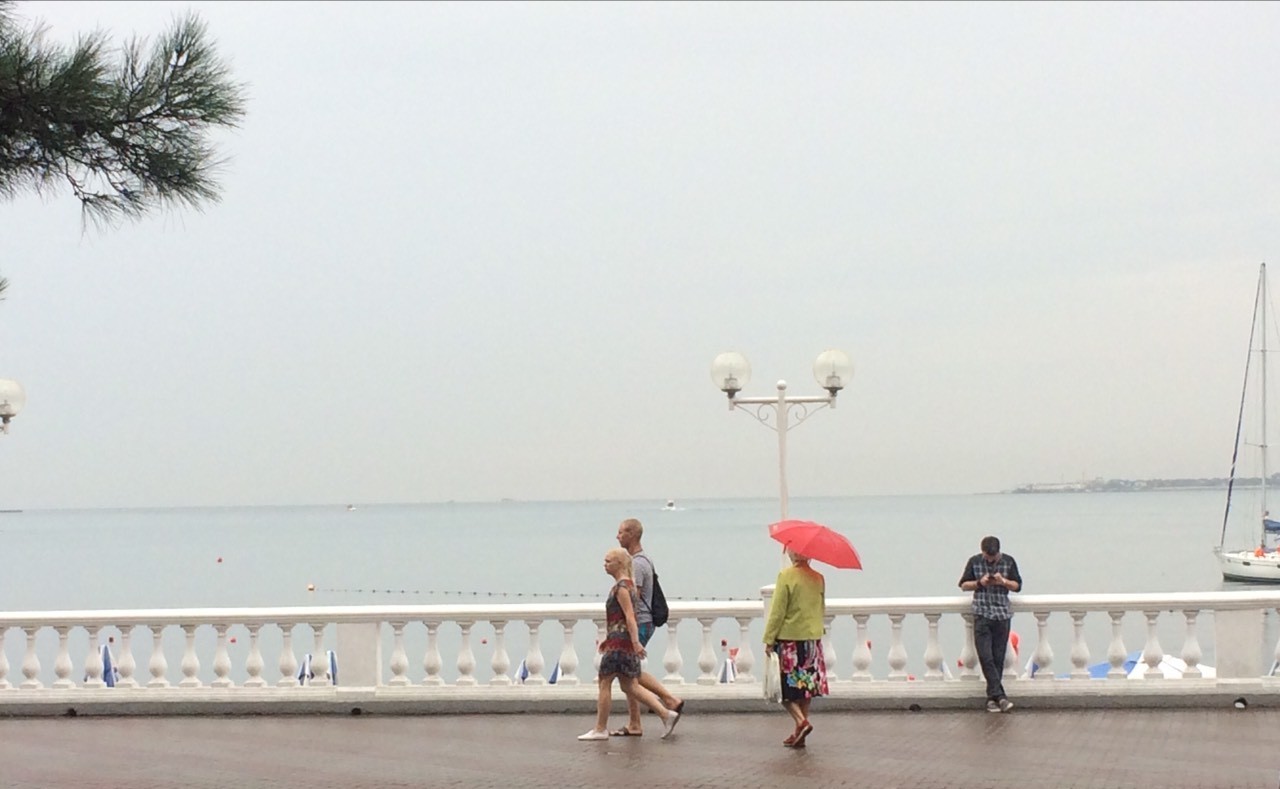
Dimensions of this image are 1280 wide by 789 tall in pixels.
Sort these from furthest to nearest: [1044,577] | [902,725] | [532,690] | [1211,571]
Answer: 1. [1211,571]
2. [1044,577]
3. [532,690]
4. [902,725]

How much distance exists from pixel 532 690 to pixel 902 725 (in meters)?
3.46

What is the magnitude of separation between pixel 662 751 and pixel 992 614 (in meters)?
3.49

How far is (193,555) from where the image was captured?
150 m

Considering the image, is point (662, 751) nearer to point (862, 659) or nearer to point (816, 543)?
point (816, 543)

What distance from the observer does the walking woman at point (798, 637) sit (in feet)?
40.6

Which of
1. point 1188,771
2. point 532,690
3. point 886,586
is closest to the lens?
point 1188,771

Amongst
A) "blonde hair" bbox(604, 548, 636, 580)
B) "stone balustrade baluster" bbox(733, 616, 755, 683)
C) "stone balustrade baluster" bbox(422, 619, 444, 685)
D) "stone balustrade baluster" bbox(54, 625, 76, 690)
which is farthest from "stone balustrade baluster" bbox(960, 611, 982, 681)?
"stone balustrade baluster" bbox(54, 625, 76, 690)

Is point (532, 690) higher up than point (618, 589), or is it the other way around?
point (618, 589)

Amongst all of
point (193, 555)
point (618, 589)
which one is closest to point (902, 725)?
point (618, 589)

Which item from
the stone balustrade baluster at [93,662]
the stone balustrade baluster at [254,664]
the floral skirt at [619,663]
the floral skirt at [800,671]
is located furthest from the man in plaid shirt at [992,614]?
the stone balustrade baluster at [93,662]

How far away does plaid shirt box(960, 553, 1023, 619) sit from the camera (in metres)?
13.9

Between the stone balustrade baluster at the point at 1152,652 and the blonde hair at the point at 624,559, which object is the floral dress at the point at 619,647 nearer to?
the blonde hair at the point at 624,559

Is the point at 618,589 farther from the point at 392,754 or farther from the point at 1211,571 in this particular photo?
the point at 1211,571

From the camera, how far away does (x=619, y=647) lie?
12750 millimetres
